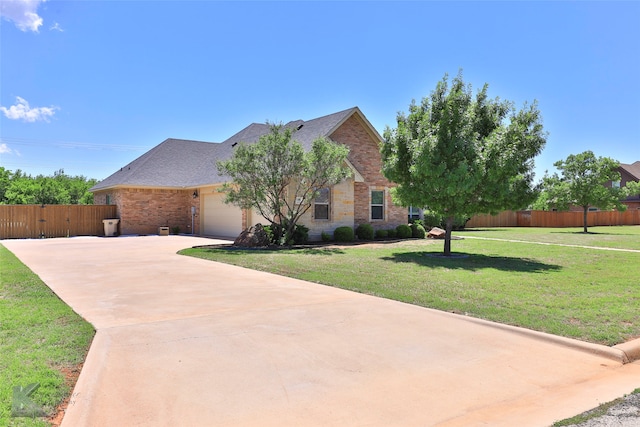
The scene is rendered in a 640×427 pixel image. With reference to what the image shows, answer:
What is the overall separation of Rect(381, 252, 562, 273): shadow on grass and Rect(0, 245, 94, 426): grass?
9087 millimetres

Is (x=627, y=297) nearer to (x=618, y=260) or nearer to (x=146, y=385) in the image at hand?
(x=618, y=260)

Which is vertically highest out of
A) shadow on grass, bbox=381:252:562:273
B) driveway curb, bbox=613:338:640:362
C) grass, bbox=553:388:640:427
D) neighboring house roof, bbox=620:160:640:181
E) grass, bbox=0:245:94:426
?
neighboring house roof, bbox=620:160:640:181

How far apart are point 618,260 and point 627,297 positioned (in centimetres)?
644

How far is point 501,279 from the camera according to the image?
10.3 metres

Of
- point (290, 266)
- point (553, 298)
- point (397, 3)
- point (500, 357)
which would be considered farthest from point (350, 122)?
point (500, 357)

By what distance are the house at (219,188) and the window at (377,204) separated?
0.18 feet

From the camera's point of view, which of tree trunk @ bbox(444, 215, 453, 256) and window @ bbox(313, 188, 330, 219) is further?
window @ bbox(313, 188, 330, 219)

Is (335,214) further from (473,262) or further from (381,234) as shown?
(473,262)

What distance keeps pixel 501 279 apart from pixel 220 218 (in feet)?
56.7

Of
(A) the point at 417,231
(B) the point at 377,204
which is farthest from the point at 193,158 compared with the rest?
(A) the point at 417,231

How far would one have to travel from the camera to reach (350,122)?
23.0 m

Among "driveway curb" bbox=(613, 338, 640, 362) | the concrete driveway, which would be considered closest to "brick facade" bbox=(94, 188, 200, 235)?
the concrete driveway

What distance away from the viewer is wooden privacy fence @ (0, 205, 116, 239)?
79.6 ft

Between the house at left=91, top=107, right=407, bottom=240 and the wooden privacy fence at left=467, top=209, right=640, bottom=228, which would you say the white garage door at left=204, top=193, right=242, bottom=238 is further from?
the wooden privacy fence at left=467, top=209, right=640, bottom=228
